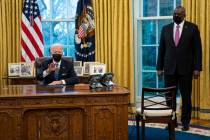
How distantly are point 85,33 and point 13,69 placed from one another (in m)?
1.36

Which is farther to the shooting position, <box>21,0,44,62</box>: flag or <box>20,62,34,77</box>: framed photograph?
<box>21,0,44,62</box>: flag

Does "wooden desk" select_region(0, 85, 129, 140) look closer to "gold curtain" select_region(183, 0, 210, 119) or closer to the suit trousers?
the suit trousers

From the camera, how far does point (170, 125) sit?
4.70 metres

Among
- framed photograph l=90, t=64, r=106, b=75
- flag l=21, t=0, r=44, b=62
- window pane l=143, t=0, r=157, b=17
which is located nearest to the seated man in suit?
framed photograph l=90, t=64, r=106, b=75

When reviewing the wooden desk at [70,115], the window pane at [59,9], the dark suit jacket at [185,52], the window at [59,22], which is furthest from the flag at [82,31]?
the wooden desk at [70,115]

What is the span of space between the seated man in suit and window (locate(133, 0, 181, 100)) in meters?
2.01

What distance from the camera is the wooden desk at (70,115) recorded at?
4.15 m

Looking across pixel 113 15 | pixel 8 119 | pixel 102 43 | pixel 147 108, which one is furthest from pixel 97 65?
pixel 8 119

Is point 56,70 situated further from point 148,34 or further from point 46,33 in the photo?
point 148,34

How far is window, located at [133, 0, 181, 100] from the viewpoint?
6773mm

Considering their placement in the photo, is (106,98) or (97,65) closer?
(106,98)

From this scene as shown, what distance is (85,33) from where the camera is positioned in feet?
21.8

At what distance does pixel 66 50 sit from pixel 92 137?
3.12 metres

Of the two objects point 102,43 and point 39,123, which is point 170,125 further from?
point 102,43
